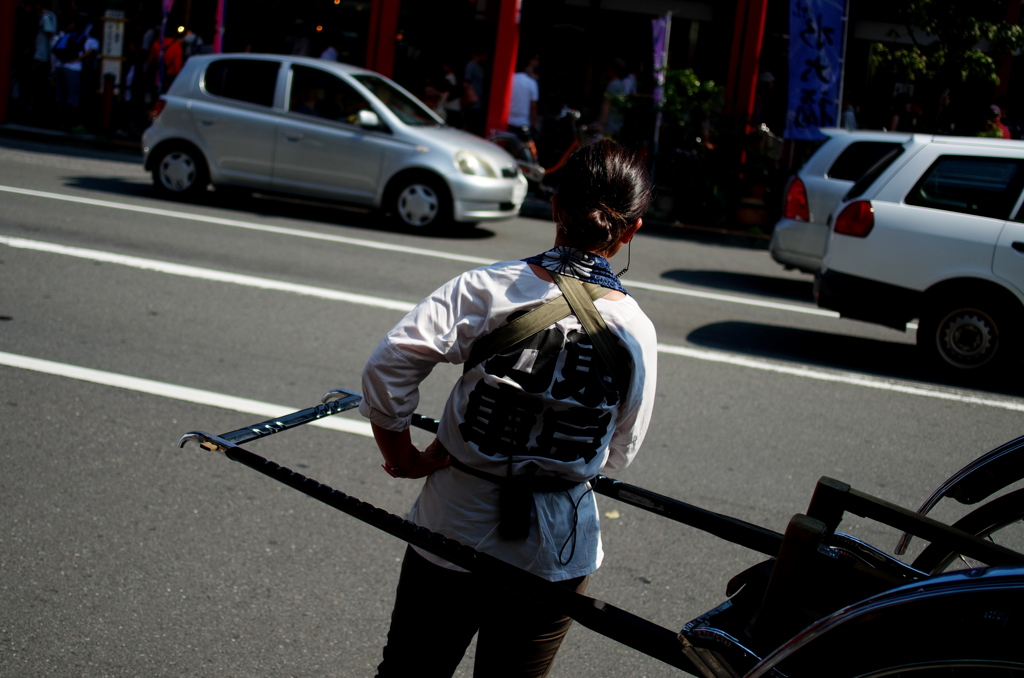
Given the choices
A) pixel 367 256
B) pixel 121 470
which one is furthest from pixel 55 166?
pixel 121 470

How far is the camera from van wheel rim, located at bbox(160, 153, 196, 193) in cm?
1116

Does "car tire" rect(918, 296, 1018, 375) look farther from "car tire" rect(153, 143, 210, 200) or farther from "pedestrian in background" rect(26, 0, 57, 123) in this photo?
"pedestrian in background" rect(26, 0, 57, 123)

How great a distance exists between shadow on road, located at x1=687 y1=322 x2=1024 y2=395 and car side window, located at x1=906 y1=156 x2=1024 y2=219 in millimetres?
1193

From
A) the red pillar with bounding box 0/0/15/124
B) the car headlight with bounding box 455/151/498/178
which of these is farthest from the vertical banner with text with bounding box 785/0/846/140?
the red pillar with bounding box 0/0/15/124

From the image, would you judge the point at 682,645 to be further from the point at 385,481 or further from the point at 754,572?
the point at 385,481

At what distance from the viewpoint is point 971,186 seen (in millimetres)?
7070

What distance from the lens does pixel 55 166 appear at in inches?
493

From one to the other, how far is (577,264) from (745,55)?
1556cm

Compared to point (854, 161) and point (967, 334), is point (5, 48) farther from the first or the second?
point (967, 334)

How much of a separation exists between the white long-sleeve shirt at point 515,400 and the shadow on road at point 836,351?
5324 millimetres

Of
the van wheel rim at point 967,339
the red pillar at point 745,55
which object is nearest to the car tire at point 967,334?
Answer: the van wheel rim at point 967,339

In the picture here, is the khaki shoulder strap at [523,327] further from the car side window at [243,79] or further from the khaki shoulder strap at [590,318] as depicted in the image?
the car side window at [243,79]

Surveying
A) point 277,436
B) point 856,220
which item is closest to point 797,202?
point 856,220

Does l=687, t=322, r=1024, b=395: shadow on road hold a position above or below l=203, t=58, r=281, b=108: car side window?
below
